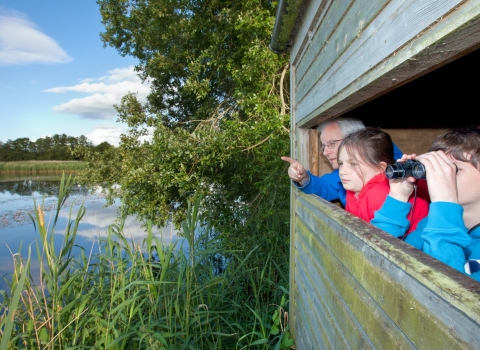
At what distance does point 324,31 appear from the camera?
1.96 metres

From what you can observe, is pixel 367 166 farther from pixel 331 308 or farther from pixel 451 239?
pixel 451 239

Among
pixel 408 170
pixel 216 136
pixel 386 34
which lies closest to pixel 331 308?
pixel 408 170

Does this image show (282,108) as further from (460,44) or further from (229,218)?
(460,44)

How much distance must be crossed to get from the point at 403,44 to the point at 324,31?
1.09 m

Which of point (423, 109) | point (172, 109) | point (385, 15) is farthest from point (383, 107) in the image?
point (172, 109)

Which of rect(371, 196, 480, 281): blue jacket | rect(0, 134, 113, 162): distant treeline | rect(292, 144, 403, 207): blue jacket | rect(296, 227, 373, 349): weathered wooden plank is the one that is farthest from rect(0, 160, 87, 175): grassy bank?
rect(371, 196, 480, 281): blue jacket

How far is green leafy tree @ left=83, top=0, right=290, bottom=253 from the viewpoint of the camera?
6328mm

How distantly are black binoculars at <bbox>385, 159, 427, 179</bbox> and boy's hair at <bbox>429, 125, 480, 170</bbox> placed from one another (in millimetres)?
144

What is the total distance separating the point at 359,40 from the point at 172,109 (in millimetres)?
11421

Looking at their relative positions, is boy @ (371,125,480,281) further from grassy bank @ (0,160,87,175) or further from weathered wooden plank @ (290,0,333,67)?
grassy bank @ (0,160,87,175)

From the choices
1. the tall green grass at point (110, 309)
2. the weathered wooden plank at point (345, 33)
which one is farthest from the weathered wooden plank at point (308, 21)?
the tall green grass at point (110, 309)

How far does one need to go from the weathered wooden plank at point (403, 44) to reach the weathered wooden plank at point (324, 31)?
0.21 m

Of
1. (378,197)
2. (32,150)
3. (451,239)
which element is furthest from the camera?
(32,150)

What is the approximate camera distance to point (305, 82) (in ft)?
8.66
